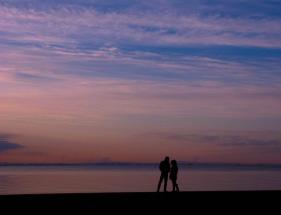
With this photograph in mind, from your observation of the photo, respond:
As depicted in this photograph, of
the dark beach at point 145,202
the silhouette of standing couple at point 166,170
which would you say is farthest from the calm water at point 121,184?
the dark beach at point 145,202

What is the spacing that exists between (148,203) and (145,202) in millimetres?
317

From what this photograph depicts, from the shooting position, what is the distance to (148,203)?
69.8 feet

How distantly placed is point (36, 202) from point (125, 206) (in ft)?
11.0

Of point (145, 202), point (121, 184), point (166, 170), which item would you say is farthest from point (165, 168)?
point (121, 184)

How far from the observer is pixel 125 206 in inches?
795

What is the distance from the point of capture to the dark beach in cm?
1946

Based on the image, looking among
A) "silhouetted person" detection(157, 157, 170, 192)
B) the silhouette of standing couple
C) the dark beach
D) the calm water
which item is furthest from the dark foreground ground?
the calm water

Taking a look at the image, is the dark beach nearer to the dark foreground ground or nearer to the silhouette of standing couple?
the dark foreground ground

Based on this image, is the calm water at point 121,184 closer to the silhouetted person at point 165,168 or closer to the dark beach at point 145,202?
the silhouetted person at point 165,168

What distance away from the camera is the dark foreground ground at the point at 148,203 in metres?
19.1

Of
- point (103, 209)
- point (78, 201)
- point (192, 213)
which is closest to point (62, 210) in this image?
point (103, 209)

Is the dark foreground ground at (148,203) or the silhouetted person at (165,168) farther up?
the silhouetted person at (165,168)

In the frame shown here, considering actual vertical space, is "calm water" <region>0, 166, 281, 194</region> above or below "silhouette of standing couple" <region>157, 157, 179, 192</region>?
above

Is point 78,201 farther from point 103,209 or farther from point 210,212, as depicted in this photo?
point 210,212
